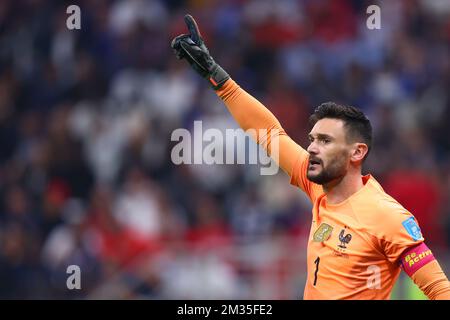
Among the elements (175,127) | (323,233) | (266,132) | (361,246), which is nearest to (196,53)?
(266,132)

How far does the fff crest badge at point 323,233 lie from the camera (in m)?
5.71

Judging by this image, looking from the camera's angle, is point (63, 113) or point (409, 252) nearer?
point (409, 252)

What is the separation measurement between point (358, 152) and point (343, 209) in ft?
1.06

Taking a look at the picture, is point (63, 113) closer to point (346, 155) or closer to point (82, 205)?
point (82, 205)

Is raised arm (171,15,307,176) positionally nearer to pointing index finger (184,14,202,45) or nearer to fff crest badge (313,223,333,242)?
pointing index finger (184,14,202,45)

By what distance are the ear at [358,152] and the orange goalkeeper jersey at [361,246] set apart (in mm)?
151

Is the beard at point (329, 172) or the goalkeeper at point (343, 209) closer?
the goalkeeper at point (343, 209)

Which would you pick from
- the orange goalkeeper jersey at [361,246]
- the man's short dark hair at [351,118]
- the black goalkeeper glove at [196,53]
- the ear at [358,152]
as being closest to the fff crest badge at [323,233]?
the orange goalkeeper jersey at [361,246]

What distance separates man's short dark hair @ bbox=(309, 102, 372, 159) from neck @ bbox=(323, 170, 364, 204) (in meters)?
0.19

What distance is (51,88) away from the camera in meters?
13.3

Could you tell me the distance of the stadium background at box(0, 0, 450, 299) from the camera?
10.5m

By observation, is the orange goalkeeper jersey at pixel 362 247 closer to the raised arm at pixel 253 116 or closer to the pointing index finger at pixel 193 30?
the raised arm at pixel 253 116
